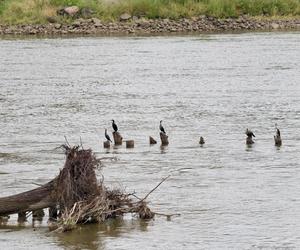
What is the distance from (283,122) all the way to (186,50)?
26.4 metres

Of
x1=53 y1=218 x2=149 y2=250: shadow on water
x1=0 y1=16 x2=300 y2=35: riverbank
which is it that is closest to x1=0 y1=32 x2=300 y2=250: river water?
x1=53 y1=218 x2=149 y2=250: shadow on water

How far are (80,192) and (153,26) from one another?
179ft

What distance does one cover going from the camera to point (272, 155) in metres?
22.8

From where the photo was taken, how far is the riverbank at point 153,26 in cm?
6900

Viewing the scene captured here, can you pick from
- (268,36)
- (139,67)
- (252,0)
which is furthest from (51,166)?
(252,0)

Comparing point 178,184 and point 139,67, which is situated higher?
point 139,67

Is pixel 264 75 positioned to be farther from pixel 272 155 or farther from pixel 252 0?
pixel 252 0

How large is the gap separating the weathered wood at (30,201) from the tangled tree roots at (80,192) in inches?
8.2

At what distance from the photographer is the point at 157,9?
72.4 m

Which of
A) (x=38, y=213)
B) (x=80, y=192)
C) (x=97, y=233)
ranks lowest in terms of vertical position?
(x=97, y=233)

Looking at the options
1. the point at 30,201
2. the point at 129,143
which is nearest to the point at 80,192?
the point at 30,201

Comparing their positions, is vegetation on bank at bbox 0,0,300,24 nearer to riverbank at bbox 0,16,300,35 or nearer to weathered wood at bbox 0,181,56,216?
riverbank at bbox 0,16,300,35

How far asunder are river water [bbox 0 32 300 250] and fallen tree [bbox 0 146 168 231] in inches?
9.8

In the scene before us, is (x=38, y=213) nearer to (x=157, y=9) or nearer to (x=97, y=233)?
(x=97, y=233)
